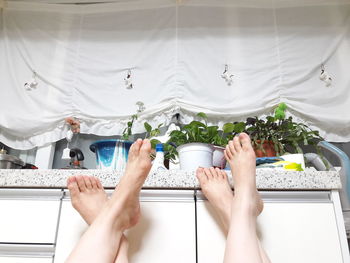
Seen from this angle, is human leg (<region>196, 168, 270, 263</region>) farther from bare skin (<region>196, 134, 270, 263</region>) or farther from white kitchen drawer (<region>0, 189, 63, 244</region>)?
white kitchen drawer (<region>0, 189, 63, 244</region>)

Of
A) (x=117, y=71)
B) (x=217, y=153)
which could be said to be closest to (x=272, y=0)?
(x=117, y=71)

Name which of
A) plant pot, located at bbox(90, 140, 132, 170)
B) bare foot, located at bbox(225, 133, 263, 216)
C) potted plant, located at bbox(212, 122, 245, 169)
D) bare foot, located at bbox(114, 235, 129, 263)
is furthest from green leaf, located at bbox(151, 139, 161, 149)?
bare foot, located at bbox(114, 235, 129, 263)

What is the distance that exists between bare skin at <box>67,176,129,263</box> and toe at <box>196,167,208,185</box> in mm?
274

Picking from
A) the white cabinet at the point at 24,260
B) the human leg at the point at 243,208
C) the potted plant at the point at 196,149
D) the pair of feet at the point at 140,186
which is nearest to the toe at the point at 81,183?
the pair of feet at the point at 140,186

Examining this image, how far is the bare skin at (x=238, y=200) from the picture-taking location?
63 cm

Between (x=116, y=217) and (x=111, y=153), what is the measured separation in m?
0.43

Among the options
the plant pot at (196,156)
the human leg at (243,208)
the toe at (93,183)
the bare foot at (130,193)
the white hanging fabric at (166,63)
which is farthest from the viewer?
the white hanging fabric at (166,63)

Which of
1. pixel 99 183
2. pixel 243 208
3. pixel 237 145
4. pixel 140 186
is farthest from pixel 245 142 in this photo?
pixel 99 183

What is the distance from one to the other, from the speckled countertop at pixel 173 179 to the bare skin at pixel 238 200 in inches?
2.0

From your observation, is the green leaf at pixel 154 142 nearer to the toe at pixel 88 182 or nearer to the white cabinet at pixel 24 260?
the toe at pixel 88 182

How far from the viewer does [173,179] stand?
0.82 m

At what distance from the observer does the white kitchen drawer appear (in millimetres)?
818

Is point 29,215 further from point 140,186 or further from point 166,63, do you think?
point 166,63

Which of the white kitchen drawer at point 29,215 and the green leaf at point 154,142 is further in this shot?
the green leaf at point 154,142
